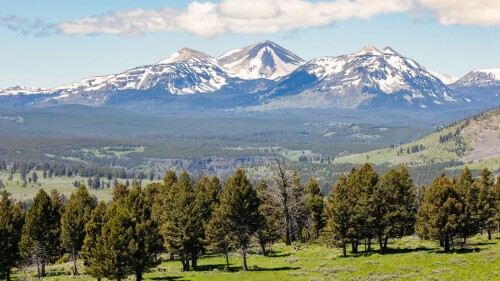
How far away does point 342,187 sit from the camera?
3836 inches

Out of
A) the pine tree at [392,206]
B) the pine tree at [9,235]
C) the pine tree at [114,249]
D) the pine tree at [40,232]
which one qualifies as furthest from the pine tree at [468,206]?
the pine tree at [9,235]

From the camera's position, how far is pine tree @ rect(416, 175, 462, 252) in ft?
286

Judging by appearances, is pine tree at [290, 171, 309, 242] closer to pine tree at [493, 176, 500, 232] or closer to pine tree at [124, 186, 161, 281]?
pine tree at [493, 176, 500, 232]

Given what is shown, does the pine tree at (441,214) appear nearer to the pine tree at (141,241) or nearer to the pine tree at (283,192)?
the pine tree at (283,192)

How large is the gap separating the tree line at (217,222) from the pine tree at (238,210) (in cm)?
14

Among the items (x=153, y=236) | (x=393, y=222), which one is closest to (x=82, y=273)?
(x=153, y=236)

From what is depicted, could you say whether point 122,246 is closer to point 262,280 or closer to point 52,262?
point 262,280

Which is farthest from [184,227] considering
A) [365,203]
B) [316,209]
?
[316,209]

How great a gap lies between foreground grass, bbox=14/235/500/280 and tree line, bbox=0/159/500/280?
2.66 meters

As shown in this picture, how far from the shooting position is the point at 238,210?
3622 inches

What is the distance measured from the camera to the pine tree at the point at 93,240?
8125 centimetres

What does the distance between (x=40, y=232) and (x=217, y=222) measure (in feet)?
99.8

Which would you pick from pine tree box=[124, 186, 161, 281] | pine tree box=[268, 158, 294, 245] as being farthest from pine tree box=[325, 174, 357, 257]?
pine tree box=[124, 186, 161, 281]

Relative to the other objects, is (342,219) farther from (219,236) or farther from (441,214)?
(219,236)
